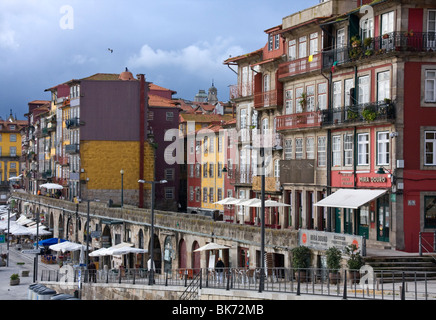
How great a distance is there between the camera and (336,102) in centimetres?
4606

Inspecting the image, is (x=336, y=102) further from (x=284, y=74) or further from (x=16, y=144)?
(x=16, y=144)

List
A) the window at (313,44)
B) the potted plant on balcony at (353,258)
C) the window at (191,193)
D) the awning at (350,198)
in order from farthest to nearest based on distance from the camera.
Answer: the window at (191,193), the window at (313,44), the awning at (350,198), the potted plant on balcony at (353,258)

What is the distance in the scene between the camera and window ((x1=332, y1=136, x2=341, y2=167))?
45.4 m

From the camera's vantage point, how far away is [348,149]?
1746 inches

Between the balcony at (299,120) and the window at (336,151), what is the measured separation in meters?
1.58

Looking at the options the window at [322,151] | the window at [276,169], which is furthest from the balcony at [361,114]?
the window at [276,169]

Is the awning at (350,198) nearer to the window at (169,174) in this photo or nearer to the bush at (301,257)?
the bush at (301,257)

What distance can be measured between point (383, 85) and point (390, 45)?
214 cm

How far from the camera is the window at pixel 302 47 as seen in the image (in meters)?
50.3

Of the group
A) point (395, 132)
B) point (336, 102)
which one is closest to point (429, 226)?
point (395, 132)

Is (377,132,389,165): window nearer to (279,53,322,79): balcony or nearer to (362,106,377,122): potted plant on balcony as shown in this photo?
(362,106,377,122): potted plant on balcony

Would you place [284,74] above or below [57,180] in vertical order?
above
